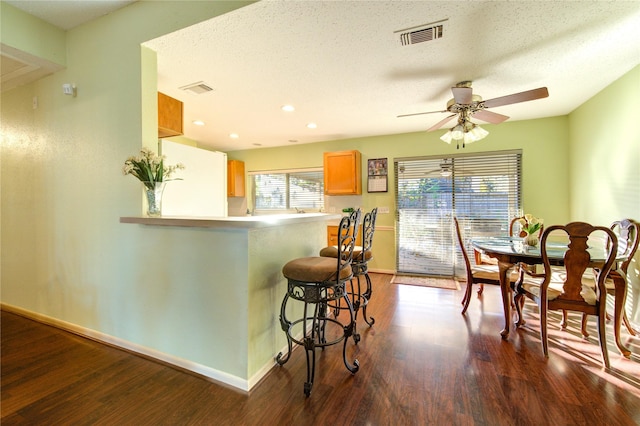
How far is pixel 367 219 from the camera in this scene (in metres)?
Answer: 2.10

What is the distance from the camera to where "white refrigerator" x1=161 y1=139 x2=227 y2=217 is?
2.25 m

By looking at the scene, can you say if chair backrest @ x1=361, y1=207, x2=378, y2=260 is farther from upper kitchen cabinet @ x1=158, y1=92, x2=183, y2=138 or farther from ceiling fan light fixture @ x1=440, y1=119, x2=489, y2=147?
upper kitchen cabinet @ x1=158, y1=92, x2=183, y2=138

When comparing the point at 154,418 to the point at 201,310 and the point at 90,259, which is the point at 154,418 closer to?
the point at 201,310

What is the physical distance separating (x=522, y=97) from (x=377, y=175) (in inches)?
99.3

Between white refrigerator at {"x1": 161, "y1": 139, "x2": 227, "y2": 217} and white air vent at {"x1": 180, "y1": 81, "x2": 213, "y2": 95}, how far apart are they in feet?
2.48

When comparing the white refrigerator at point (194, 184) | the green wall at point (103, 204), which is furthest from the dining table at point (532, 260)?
the white refrigerator at point (194, 184)

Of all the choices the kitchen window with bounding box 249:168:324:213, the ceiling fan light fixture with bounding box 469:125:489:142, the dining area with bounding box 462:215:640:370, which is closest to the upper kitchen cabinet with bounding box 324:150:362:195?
the kitchen window with bounding box 249:168:324:213

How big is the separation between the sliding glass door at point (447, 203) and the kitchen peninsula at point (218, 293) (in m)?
3.02

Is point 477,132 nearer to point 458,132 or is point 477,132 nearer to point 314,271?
point 458,132

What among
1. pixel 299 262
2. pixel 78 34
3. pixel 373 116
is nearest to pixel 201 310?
pixel 299 262

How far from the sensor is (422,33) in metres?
1.89

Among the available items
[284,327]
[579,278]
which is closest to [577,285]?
[579,278]

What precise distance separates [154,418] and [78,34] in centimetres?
314

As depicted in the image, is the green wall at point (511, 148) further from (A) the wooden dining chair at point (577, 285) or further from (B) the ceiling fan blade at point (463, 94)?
(A) the wooden dining chair at point (577, 285)
